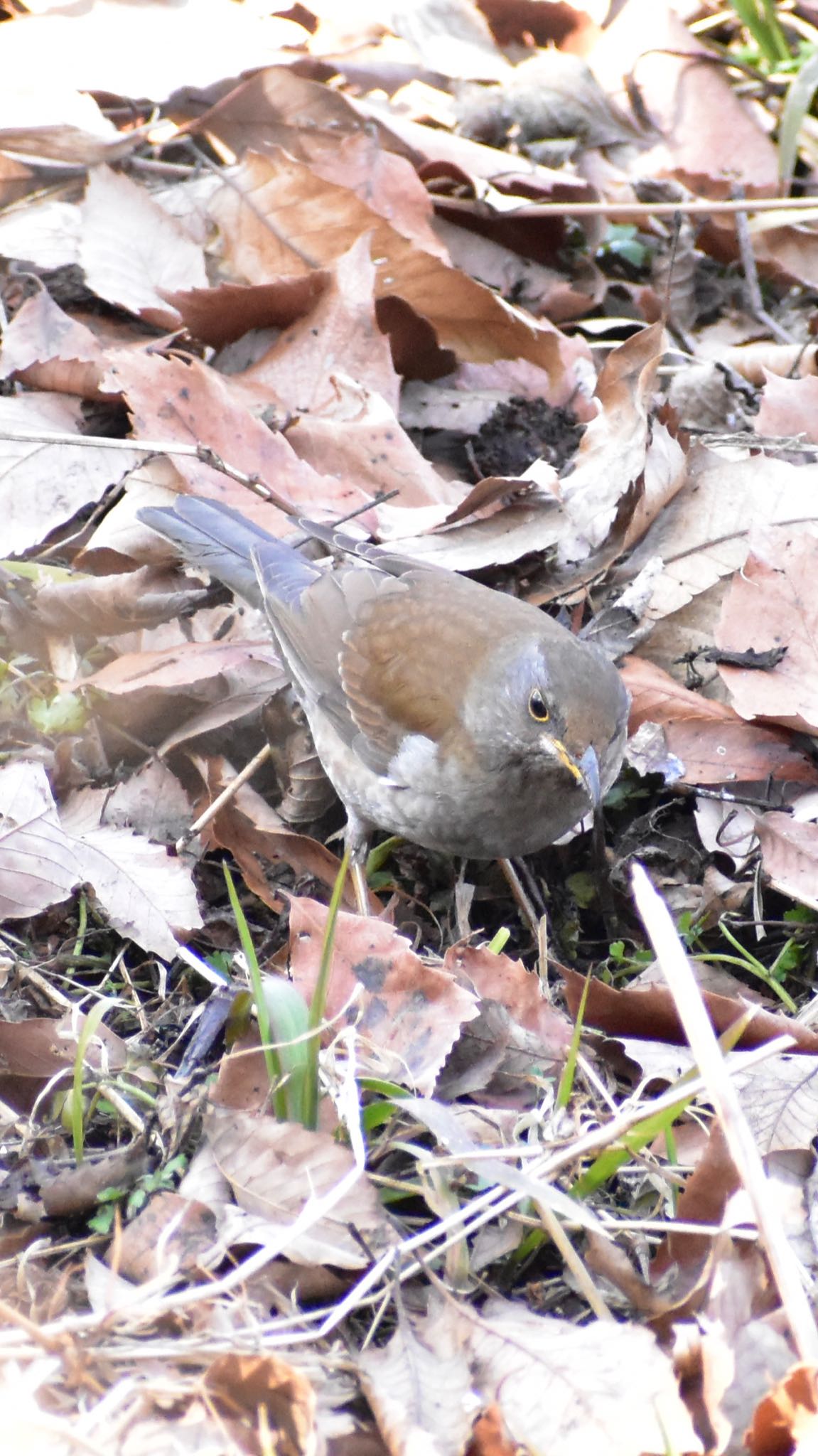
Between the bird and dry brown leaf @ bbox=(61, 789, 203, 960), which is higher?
the bird

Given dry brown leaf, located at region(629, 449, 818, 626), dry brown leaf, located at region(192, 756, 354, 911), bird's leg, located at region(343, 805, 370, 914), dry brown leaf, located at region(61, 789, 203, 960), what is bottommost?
bird's leg, located at region(343, 805, 370, 914)

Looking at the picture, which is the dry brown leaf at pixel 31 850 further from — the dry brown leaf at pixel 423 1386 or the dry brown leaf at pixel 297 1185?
the dry brown leaf at pixel 423 1386

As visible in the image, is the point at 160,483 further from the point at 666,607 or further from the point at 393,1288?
the point at 393,1288

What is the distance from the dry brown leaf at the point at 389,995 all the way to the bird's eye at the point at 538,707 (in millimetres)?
845

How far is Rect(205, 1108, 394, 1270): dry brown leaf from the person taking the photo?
269cm

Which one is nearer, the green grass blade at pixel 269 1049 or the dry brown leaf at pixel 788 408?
the green grass blade at pixel 269 1049

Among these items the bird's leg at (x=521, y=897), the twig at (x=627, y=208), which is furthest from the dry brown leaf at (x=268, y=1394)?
the twig at (x=627, y=208)

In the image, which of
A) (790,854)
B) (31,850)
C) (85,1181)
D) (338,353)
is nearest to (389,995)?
(85,1181)

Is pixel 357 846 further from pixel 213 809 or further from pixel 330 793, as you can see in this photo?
pixel 213 809

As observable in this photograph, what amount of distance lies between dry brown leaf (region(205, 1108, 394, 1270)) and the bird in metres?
1.34

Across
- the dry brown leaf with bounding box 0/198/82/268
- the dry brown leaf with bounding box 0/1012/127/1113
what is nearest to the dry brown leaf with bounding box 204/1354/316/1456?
the dry brown leaf with bounding box 0/1012/127/1113

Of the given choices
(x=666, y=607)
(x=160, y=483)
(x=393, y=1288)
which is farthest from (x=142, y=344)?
(x=393, y=1288)

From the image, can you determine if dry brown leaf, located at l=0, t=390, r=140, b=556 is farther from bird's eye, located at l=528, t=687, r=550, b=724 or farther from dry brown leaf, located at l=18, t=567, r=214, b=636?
bird's eye, located at l=528, t=687, r=550, b=724

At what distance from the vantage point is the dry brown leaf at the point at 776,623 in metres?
4.11
